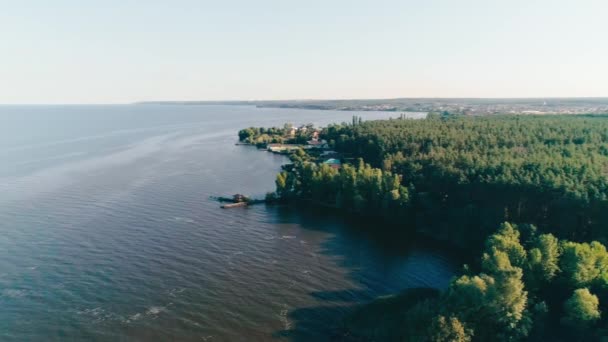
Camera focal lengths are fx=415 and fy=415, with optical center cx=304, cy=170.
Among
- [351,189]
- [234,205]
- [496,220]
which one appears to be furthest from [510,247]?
[234,205]

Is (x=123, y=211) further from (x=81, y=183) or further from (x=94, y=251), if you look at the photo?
(x=81, y=183)

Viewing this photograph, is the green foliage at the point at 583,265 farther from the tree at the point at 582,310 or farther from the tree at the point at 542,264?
the tree at the point at 582,310

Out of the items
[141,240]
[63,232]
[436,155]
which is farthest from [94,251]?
[436,155]

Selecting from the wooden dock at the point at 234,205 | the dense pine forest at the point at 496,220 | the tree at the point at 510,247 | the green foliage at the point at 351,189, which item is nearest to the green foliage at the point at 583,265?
the dense pine forest at the point at 496,220

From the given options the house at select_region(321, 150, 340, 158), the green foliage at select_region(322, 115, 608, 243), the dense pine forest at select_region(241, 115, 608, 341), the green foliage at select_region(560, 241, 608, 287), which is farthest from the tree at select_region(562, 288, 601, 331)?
the house at select_region(321, 150, 340, 158)

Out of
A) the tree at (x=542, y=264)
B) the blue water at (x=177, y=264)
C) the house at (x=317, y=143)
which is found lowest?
the blue water at (x=177, y=264)

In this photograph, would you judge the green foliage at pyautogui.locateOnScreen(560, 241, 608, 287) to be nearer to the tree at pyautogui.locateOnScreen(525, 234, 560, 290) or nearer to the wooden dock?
the tree at pyautogui.locateOnScreen(525, 234, 560, 290)
